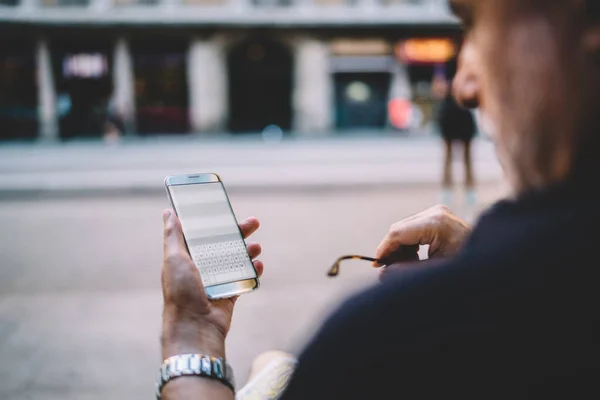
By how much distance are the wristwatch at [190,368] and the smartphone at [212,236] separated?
17 cm

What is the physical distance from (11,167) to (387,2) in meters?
16.7

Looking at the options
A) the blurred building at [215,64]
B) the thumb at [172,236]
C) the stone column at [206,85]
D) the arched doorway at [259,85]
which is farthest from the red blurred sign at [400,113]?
the thumb at [172,236]

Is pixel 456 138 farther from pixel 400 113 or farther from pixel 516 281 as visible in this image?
pixel 400 113

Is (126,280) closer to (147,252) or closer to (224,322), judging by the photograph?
(147,252)

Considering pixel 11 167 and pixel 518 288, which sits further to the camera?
pixel 11 167

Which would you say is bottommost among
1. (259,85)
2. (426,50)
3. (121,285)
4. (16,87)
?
(121,285)

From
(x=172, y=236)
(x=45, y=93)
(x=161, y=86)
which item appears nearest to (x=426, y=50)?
(x=161, y=86)

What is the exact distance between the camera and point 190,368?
118 centimetres

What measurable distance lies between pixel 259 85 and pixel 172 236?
24.7 meters

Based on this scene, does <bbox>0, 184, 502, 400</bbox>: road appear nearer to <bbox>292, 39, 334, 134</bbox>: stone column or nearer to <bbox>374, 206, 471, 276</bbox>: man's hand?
<bbox>374, 206, 471, 276</bbox>: man's hand

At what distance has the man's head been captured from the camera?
0.74m

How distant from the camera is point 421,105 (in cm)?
2511

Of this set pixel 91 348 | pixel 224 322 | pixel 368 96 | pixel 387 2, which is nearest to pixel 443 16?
pixel 387 2

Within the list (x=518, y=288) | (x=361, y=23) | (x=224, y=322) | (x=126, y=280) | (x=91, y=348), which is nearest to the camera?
(x=518, y=288)
